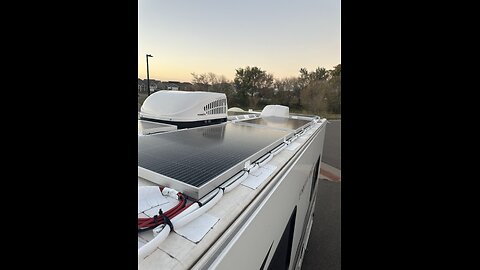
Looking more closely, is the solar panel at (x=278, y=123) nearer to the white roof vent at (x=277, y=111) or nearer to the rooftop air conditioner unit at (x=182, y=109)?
the rooftop air conditioner unit at (x=182, y=109)

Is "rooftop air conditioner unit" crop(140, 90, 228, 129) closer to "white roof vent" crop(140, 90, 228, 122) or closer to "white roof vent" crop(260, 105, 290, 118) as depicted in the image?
"white roof vent" crop(140, 90, 228, 122)

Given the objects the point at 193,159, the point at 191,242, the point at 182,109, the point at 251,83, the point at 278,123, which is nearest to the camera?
the point at 191,242

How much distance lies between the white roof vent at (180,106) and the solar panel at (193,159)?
660mm

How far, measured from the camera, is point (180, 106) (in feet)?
9.36

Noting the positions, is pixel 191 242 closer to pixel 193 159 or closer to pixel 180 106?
pixel 193 159

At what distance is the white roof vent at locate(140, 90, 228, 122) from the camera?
9.30 feet

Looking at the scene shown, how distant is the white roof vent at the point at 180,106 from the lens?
2.84 m

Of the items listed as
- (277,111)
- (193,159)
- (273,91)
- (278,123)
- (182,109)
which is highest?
(273,91)

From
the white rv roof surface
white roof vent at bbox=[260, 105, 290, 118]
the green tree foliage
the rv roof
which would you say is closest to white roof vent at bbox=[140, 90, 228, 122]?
the rv roof

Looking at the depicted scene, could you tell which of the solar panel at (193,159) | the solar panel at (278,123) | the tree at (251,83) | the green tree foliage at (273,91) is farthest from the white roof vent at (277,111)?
the tree at (251,83)

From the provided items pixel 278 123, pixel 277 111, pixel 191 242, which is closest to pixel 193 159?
pixel 191 242

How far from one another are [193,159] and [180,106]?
5.06 ft
